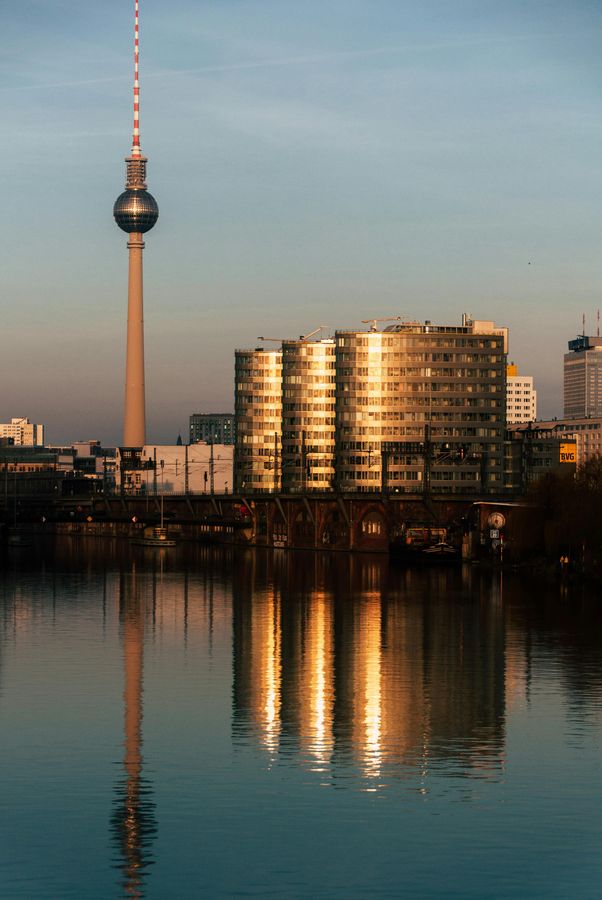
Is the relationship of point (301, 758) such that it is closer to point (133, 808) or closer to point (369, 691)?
point (133, 808)

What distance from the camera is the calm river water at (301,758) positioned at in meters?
37.4

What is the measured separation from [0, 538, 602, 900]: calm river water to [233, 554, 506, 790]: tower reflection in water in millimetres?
196

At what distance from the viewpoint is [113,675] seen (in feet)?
241

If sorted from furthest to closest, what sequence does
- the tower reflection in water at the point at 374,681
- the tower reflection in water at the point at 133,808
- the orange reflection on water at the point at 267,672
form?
the orange reflection on water at the point at 267,672 < the tower reflection in water at the point at 374,681 < the tower reflection in water at the point at 133,808

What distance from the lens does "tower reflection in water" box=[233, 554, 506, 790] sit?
52.3 m

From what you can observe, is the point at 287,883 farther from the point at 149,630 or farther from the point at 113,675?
the point at 149,630

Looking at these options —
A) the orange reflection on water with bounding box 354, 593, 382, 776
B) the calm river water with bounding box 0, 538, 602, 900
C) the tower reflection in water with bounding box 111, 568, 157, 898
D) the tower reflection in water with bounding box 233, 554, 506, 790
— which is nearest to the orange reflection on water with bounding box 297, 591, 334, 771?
the tower reflection in water with bounding box 233, 554, 506, 790

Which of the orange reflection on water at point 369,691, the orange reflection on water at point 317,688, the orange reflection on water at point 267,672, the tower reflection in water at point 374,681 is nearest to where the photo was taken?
the orange reflection on water at point 369,691

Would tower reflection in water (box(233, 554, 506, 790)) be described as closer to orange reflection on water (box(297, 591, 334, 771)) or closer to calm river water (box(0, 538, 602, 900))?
orange reflection on water (box(297, 591, 334, 771))

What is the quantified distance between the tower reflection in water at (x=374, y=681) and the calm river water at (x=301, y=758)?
0.20 meters

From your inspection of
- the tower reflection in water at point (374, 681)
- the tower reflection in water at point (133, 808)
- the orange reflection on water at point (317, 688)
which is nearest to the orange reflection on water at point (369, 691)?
the tower reflection in water at point (374, 681)

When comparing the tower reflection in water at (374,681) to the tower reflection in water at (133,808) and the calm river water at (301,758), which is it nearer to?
the calm river water at (301,758)

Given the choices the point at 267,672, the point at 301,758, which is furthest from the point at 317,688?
the point at 301,758

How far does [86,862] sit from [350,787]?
10.9 metres
